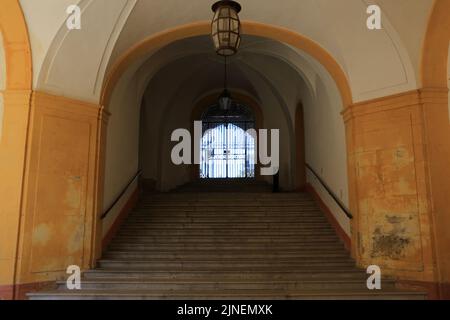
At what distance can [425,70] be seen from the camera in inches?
239

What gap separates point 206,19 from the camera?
7.08 m

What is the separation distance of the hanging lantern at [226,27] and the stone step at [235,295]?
3.22 meters

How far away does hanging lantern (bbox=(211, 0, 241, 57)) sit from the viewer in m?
3.94

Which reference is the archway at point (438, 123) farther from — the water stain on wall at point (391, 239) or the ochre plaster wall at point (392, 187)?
the water stain on wall at point (391, 239)

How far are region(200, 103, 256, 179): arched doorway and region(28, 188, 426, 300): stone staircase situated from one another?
15.8 feet

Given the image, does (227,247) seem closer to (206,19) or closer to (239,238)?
(239,238)

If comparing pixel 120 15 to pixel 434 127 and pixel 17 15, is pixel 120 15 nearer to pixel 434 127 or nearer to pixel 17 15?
pixel 17 15

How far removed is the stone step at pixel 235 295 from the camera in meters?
5.34

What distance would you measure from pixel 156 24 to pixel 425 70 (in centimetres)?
439

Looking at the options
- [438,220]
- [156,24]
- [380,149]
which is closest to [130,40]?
[156,24]

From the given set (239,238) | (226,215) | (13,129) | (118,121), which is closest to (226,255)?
(239,238)

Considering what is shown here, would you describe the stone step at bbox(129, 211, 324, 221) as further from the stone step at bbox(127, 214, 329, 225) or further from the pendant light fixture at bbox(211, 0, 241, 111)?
the pendant light fixture at bbox(211, 0, 241, 111)

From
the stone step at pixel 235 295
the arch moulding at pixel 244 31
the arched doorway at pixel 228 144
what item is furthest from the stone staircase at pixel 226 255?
the arched doorway at pixel 228 144

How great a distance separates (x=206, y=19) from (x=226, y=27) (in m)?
3.37
